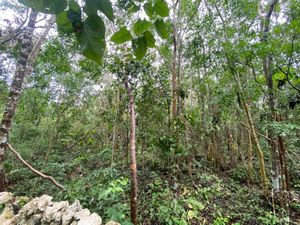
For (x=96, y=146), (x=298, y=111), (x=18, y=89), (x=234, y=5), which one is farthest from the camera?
(x=96, y=146)

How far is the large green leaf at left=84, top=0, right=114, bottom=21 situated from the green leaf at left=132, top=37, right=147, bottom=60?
148mm

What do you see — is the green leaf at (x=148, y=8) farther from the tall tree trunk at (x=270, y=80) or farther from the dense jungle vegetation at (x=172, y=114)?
the tall tree trunk at (x=270, y=80)

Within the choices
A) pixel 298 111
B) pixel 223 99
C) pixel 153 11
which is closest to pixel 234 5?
pixel 223 99

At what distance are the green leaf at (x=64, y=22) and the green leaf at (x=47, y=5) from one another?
0.03 metres

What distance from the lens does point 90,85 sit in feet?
19.3

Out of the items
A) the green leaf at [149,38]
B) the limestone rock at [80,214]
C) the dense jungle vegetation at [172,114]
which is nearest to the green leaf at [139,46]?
the green leaf at [149,38]

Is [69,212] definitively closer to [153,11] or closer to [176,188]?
[176,188]

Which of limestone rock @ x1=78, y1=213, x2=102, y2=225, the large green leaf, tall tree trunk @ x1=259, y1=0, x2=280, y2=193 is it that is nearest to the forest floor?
limestone rock @ x1=78, y1=213, x2=102, y2=225

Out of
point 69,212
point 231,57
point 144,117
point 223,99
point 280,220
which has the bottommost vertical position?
point 280,220

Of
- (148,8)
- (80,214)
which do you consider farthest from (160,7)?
(80,214)

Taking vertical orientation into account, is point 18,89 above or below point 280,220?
above

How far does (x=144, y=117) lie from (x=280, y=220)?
8.55 feet

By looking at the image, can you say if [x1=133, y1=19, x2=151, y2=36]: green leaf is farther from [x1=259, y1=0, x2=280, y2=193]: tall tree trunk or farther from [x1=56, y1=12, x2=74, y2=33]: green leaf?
[x1=259, y1=0, x2=280, y2=193]: tall tree trunk

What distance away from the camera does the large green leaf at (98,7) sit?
1.30 ft
